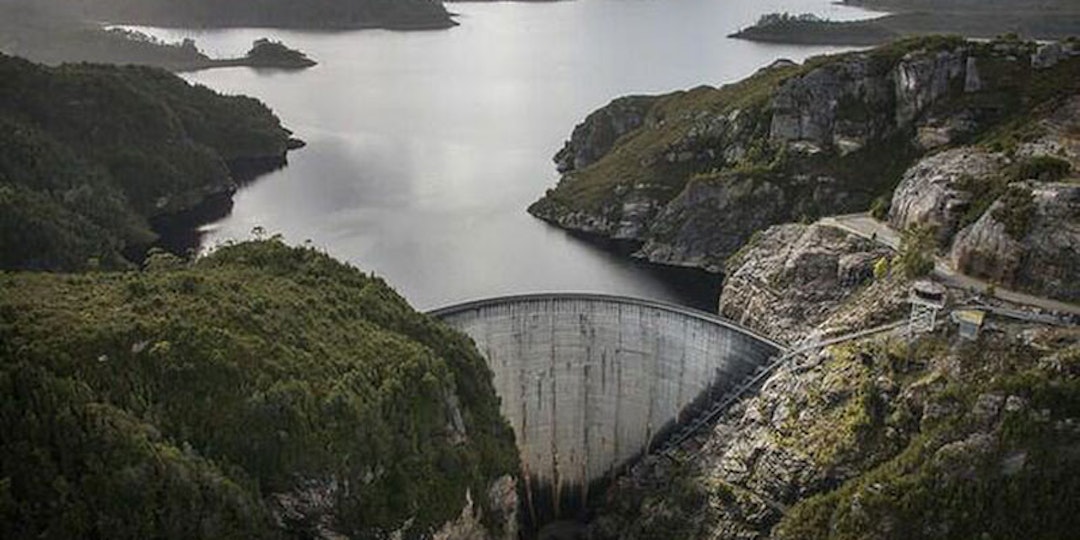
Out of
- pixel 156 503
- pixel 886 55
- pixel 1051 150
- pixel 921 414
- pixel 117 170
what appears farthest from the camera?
pixel 117 170

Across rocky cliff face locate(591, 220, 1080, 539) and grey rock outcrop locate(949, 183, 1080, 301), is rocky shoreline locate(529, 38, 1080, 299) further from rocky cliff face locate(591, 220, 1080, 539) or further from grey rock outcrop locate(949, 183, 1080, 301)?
rocky cliff face locate(591, 220, 1080, 539)

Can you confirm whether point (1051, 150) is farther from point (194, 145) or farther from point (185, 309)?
point (194, 145)

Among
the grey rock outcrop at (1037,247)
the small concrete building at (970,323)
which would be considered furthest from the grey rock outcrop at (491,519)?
the grey rock outcrop at (1037,247)

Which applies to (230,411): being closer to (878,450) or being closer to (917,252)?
(878,450)

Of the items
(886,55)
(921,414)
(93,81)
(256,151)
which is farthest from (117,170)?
(921,414)

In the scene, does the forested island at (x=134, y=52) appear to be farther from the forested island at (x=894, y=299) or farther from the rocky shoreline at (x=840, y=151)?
the forested island at (x=894, y=299)
